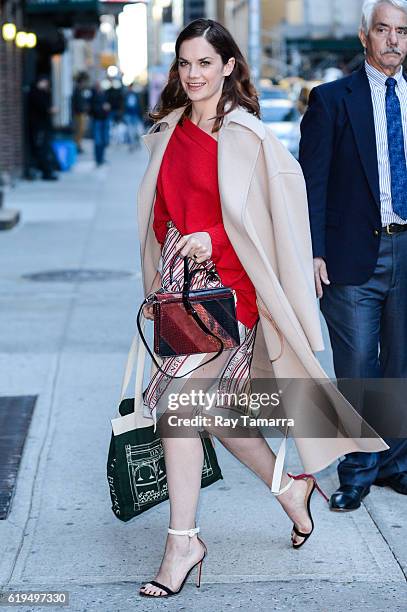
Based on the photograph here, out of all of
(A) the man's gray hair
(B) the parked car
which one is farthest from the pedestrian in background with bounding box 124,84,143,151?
(A) the man's gray hair

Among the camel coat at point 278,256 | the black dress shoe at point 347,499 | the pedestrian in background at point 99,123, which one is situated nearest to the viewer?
the camel coat at point 278,256

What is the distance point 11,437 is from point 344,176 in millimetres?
2318

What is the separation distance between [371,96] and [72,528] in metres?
2.09

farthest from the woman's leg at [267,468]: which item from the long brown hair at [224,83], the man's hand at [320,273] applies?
the long brown hair at [224,83]

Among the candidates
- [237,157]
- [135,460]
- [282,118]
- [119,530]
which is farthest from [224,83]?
[282,118]

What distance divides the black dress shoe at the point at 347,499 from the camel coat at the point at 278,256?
0.66 metres

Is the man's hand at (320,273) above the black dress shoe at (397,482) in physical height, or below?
above

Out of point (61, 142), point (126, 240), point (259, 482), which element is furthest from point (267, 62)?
point (259, 482)

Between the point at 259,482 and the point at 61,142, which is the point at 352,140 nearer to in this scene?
the point at 259,482

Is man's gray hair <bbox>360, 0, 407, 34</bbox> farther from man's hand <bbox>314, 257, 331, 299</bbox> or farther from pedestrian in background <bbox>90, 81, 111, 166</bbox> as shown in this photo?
pedestrian in background <bbox>90, 81, 111, 166</bbox>

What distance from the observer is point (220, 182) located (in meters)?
4.04

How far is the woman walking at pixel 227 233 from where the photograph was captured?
4.10 meters

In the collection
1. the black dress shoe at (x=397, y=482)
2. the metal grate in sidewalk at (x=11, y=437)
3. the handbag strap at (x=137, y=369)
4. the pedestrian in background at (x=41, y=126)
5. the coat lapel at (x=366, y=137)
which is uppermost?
the coat lapel at (x=366, y=137)

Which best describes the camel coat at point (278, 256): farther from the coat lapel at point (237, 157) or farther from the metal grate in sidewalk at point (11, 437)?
the metal grate in sidewalk at point (11, 437)
